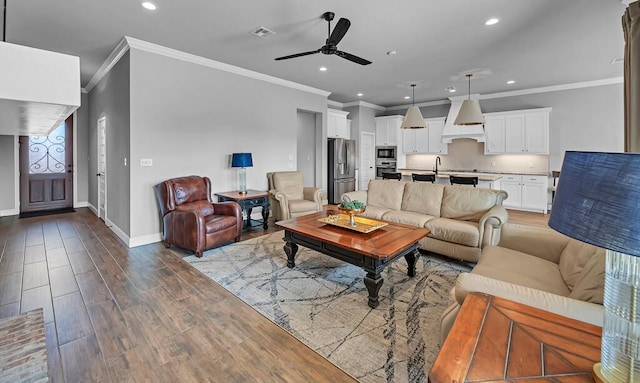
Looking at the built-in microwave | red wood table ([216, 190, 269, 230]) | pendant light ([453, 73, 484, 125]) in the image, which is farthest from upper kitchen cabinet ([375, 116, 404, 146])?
red wood table ([216, 190, 269, 230])

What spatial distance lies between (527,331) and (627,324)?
382 mm

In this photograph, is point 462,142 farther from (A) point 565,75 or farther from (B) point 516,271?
(B) point 516,271

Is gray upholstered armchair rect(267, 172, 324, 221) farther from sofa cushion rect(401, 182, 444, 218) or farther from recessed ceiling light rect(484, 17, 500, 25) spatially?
recessed ceiling light rect(484, 17, 500, 25)

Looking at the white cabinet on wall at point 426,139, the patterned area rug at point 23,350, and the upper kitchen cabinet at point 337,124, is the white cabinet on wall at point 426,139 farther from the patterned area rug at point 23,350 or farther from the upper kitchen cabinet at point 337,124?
the patterned area rug at point 23,350

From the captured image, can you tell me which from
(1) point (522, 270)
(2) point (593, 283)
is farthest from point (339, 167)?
(2) point (593, 283)

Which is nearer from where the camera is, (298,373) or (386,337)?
(298,373)

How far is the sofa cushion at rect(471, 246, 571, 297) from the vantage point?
2.05 m

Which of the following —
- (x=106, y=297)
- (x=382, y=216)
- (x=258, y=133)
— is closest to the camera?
(x=106, y=297)

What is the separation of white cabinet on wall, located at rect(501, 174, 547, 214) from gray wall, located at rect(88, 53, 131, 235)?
760cm

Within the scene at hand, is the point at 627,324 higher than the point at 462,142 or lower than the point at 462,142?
lower

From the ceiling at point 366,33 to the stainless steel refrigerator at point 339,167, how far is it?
7.30 ft

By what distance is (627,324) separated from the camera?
2.63ft

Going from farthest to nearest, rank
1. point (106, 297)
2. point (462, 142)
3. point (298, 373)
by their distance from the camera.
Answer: point (462, 142), point (106, 297), point (298, 373)

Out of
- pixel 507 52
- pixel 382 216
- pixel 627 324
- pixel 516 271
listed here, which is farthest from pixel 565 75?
pixel 627 324
